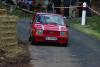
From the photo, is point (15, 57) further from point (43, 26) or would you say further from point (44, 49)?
point (43, 26)

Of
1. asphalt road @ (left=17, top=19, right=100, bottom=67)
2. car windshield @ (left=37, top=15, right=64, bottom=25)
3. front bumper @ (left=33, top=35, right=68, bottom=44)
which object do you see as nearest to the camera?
asphalt road @ (left=17, top=19, right=100, bottom=67)

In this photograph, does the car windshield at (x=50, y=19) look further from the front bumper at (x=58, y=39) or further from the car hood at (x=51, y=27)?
the front bumper at (x=58, y=39)

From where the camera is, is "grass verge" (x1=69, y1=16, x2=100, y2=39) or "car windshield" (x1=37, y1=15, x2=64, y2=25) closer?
"car windshield" (x1=37, y1=15, x2=64, y2=25)

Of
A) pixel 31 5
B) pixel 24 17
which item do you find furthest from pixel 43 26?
pixel 31 5

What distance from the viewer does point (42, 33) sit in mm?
19922

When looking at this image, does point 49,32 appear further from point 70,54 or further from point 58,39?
point 70,54

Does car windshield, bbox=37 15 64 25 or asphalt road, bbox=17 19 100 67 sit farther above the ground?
car windshield, bbox=37 15 64 25

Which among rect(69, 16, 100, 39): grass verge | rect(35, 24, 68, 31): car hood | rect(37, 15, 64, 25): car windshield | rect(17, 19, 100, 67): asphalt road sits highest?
rect(37, 15, 64, 25): car windshield

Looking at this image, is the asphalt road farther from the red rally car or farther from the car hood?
the car hood

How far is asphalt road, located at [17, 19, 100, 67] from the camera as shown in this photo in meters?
15.0

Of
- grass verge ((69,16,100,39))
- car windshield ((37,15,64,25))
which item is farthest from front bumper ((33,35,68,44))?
grass verge ((69,16,100,39))

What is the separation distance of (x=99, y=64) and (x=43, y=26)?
5.79 metres

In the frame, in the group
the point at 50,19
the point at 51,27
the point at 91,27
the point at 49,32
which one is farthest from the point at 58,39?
the point at 91,27

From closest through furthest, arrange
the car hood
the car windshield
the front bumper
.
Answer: the front bumper < the car hood < the car windshield
